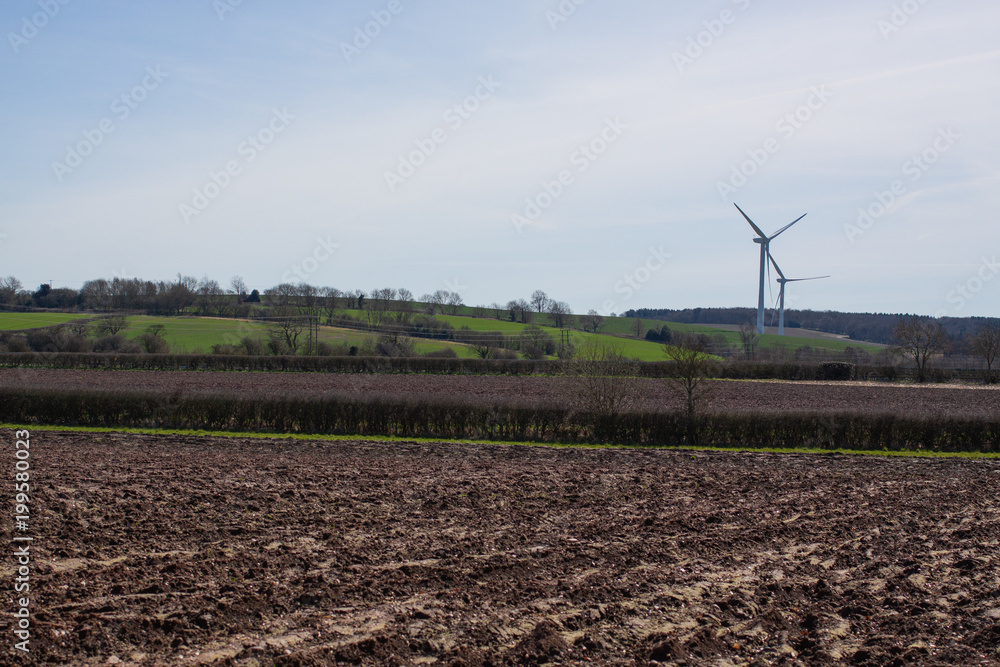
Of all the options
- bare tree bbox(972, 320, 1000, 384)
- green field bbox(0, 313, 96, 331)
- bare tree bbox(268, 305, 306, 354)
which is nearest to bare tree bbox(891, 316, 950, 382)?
bare tree bbox(972, 320, 1000, 384)

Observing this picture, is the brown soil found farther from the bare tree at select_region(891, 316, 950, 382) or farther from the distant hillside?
the distant hillside

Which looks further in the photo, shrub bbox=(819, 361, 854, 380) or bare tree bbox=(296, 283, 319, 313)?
bare tree bbox=(296, 283, 319, 313)

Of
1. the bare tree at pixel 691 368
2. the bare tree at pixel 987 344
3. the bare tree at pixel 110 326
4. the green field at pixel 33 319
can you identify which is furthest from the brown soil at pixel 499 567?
the green field at pixel 33 319

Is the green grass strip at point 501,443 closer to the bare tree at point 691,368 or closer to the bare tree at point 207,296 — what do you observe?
the bare tree at point 691,368

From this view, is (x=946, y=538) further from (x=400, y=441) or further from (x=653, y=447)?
(x=400, y=441)

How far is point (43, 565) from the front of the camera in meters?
9.84

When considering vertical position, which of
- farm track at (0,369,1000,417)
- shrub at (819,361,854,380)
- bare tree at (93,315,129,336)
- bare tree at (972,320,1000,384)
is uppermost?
bare tree at (972,320,1000,384)

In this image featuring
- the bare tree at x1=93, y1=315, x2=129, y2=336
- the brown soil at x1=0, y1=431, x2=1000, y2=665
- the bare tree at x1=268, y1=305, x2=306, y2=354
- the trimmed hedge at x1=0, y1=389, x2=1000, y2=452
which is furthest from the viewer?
the bare tree at x1=93, y1=315, x2=129, y2=336

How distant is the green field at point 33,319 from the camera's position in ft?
281

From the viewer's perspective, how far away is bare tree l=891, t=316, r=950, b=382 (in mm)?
72500

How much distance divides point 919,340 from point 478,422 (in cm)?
6401

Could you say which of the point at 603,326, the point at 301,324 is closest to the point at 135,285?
the point at 301,324

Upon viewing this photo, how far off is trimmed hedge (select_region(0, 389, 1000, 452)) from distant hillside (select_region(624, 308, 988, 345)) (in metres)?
108

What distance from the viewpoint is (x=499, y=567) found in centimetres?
1041
